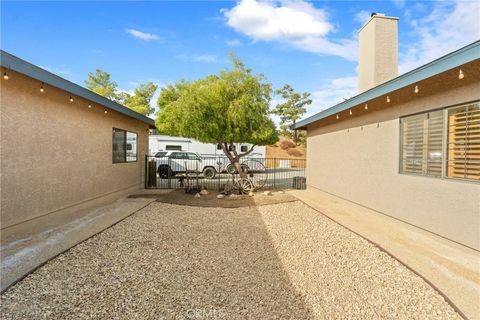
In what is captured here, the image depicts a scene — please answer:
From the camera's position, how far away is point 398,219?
5.16 metres

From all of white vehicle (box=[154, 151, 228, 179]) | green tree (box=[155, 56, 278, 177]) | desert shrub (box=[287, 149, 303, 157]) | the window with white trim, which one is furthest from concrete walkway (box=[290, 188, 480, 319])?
desert shrub (box=[287, 149, 303, 157])

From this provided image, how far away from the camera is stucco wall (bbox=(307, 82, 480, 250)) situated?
3768mm

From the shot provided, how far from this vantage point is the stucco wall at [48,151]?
4219 mm

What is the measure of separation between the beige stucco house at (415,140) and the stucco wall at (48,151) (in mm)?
6539

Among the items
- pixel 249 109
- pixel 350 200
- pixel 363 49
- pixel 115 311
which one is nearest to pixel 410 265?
pixel 115 311

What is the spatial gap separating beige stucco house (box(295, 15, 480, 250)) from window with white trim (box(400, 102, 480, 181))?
13mm

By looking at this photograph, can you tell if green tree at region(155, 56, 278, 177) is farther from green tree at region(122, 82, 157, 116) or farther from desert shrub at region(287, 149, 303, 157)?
desert shrub at region(287, 149, 303, 157)

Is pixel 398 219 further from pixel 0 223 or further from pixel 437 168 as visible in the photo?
pixel 0 223

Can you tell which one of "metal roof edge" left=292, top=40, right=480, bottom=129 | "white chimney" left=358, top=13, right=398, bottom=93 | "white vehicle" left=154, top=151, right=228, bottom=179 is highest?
"white chimney" left=358, top=13, right=398, bottom=93

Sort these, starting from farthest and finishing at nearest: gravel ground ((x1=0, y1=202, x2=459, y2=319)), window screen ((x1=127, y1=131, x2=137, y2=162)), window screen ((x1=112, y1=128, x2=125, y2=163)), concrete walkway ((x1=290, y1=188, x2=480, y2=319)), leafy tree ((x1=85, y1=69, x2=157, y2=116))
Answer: leafy tree ((x1=85, y1=69, x2=157, y2=116)) < window screen ((x1=127, y1=131, x2=137, y2=162)) < window screen ((x1=112, y1=128, x2=125, y2=163)) < concrete walkway ((x1=290, y1=188, x2=480, y2=319)) < gravel ground ((x1=0, y1=202, x2=459, y2=319))

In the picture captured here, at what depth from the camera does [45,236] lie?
4227 mm

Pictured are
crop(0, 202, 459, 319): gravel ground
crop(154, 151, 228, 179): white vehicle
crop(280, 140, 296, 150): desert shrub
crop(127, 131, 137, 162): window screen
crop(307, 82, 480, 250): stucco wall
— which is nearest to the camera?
crop(0, 202, 459, 319): gravel ground

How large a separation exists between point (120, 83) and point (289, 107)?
20180mm

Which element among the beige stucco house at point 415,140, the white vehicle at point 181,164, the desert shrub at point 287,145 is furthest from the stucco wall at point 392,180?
the desert shrub at point 287,145
